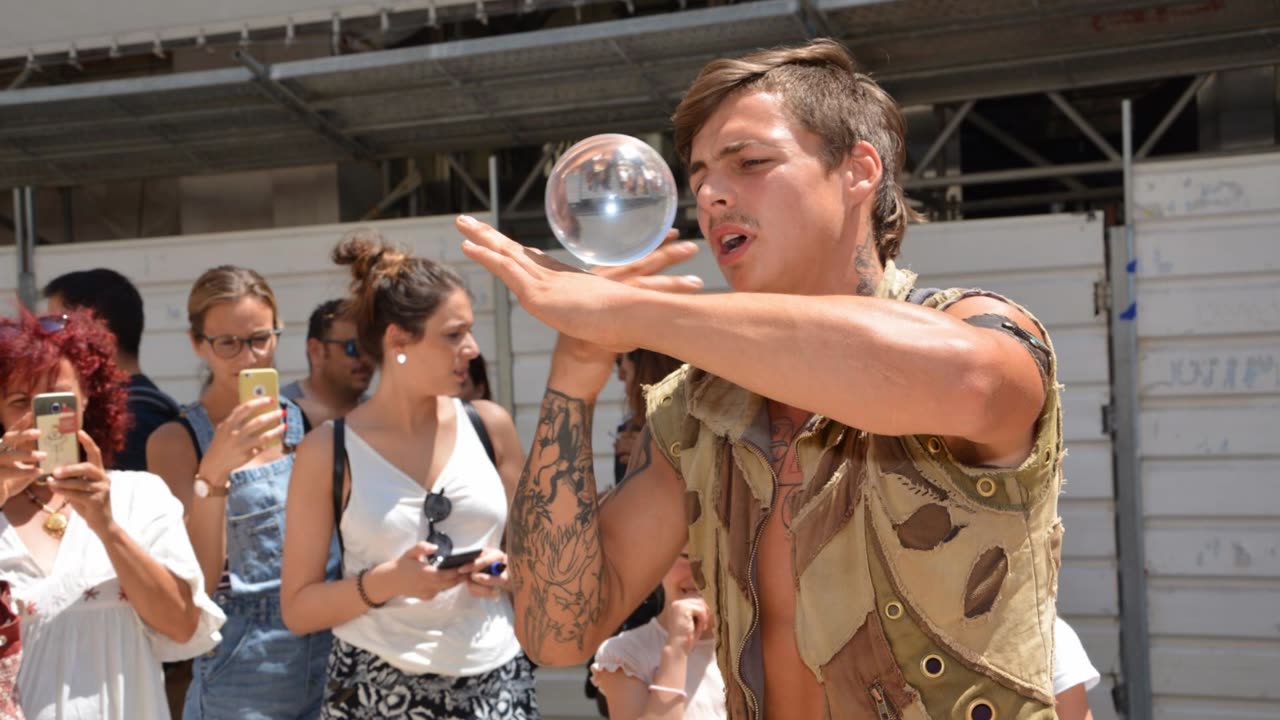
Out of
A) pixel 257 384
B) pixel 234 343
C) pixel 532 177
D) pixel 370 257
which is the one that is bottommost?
pixel 257 384

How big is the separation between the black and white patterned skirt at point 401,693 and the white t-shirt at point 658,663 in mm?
351

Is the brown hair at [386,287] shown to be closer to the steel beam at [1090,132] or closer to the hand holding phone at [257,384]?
the hand holding phone at [257,384]

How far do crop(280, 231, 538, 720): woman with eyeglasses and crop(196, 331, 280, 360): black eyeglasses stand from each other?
595 mm

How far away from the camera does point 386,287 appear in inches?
146

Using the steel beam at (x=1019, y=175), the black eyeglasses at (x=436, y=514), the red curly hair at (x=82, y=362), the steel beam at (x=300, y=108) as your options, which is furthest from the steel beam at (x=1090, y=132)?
the red curly hair at (x=82, y=362)

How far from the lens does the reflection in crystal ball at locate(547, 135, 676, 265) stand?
1.95 meters

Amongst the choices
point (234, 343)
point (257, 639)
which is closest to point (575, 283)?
point (257, 639)

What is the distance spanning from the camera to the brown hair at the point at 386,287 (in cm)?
368

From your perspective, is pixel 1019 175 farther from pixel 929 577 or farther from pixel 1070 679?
pixel 929 577

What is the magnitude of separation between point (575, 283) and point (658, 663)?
1692 millimetres

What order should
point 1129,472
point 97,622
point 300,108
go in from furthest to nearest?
point 300,108
point 1129,472
point 97,622

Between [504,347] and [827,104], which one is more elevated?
[827,104]

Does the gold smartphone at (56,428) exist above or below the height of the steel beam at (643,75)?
below

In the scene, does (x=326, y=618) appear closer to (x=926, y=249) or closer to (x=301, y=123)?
(x=926, y=249)
